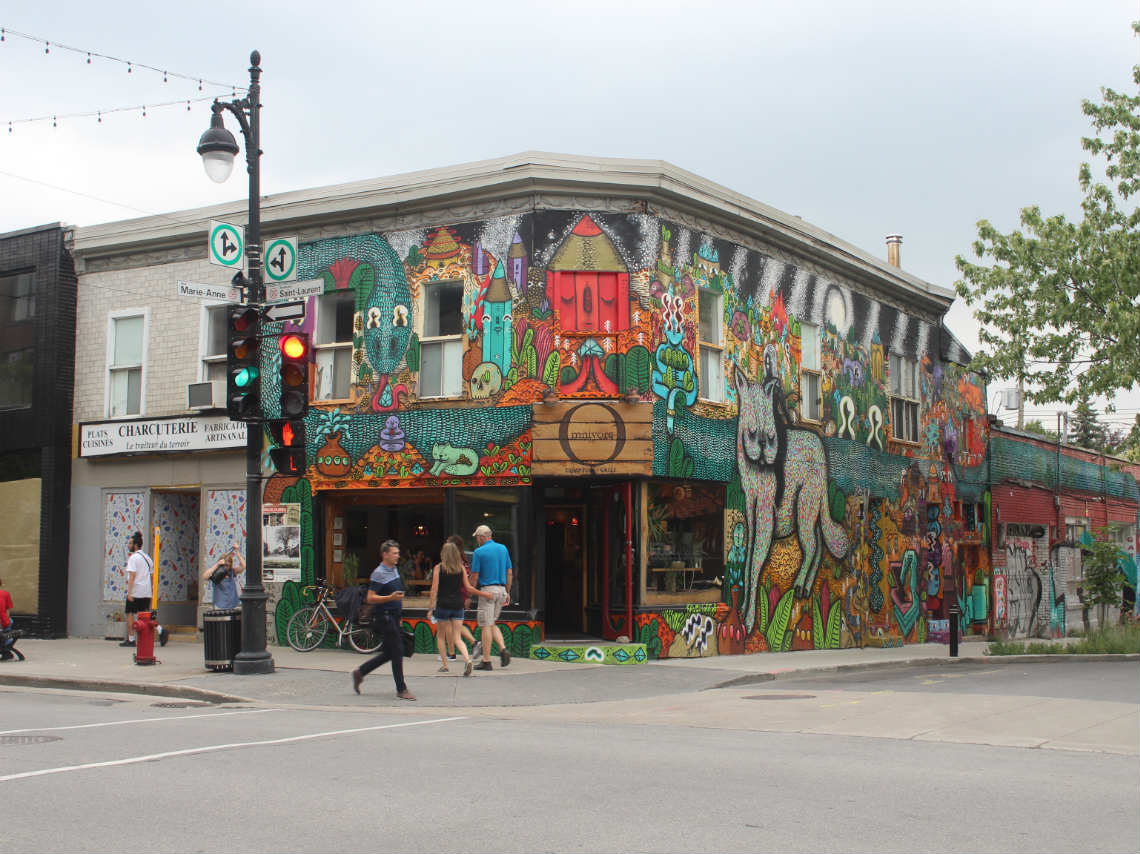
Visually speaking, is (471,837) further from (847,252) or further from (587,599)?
(847,252)

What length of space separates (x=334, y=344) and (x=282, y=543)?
11.0ft

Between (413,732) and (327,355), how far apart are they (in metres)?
10.1

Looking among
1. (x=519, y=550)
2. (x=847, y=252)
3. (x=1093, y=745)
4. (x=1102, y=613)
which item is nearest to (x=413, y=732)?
(x=1093, y=745)

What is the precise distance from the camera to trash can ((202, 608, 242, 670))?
606 inches

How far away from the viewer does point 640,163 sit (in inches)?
727

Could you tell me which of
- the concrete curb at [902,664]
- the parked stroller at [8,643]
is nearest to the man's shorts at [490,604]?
the concrete curb at [902,664]

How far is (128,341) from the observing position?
21.8 metres

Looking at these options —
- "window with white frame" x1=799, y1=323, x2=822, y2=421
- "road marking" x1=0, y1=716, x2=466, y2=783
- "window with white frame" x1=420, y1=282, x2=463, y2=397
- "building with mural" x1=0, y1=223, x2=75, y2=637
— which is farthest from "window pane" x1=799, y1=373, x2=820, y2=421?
"building with mural" x1=0, y1=223, x2=75, y2=637

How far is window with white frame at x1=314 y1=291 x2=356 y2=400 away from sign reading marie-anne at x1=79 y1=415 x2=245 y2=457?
1.68m

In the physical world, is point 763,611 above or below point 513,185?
below

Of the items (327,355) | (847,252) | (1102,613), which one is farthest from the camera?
(1102,613)

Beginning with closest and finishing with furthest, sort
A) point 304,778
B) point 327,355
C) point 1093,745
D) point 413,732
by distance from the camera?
1. point 304,778
2. point 1093,745
3. point 413,732
4. point 327,355

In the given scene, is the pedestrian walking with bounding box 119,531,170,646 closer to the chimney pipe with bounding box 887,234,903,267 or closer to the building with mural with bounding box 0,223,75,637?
the building with mural with bounding box 0,223,75,637

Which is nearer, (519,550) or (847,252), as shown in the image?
(519,550)
